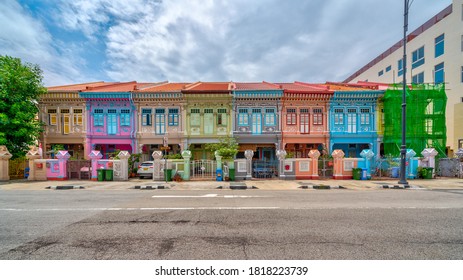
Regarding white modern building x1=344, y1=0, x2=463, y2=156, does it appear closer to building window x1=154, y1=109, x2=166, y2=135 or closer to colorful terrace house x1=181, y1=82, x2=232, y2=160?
colorful terrace house x1=181, y1=82, x2=232, y2=160

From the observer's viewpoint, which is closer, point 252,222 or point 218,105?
point 252,222

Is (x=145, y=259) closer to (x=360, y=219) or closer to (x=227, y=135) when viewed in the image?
(x=360, y=219)

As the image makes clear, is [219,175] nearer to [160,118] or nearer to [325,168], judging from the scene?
[325,168]

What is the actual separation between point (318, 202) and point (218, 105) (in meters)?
13.2

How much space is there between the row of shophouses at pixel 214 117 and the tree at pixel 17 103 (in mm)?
2591

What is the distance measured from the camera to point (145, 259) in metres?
3.22

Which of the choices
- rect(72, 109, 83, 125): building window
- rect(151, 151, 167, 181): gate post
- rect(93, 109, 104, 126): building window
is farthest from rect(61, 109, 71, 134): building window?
rect(151, 151, 167, 181): gate post

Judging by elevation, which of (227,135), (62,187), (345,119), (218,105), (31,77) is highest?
(31,77)

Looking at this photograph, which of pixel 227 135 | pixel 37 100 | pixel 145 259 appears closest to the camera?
pixel 145 259

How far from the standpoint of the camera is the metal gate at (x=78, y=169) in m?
13.6

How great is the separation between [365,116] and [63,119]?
28.8 m

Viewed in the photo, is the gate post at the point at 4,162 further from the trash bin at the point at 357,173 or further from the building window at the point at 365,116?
the building window at the point at 365,116

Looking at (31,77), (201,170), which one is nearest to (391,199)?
(201,170)

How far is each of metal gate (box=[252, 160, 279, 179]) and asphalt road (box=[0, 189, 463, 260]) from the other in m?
7.17
